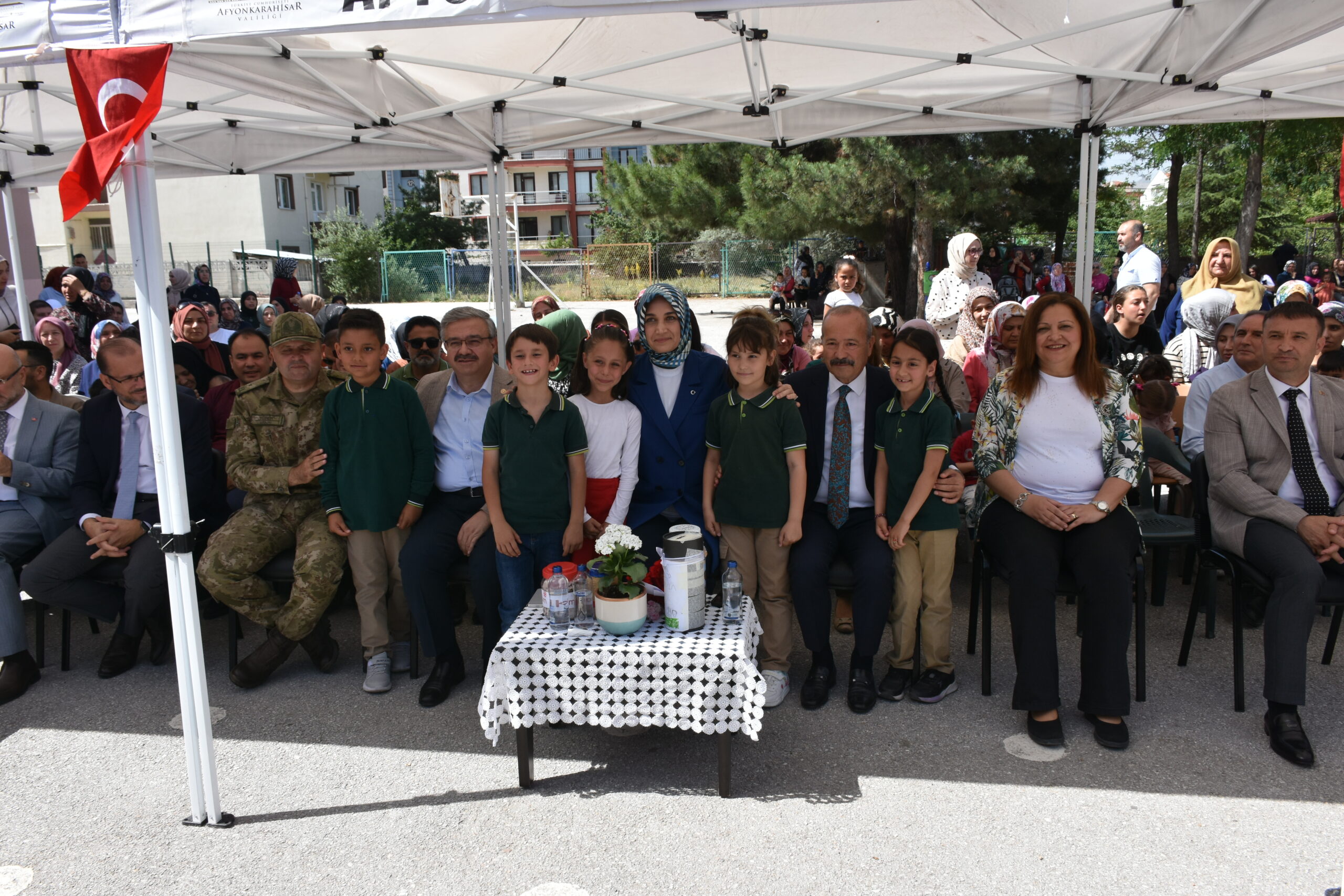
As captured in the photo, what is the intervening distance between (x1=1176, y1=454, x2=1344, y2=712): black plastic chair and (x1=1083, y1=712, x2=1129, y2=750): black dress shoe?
593mm

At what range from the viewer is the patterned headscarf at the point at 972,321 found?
6062 mm

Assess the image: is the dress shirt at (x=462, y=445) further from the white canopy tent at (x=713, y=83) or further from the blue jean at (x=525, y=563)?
the white canopy tent at (x=713, y=83)

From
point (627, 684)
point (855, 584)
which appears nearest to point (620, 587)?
point (627, 684)

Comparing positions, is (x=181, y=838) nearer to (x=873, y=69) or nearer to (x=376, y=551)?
(x=376, y=551)

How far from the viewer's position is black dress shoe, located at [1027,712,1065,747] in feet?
10.5

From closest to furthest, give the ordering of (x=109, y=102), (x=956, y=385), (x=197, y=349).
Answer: (x=109, y=102) < (x=956, y=385) < (x=197, y=349)

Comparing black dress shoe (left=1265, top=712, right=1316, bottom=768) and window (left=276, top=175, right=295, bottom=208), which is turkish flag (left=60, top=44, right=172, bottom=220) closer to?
black dress shoe (left=1265, top=712, right=1316, bottom=768)

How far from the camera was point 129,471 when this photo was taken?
4016 mm

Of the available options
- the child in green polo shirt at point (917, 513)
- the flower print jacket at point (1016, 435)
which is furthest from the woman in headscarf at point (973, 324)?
the child in green polo shirt at point (917, 513)

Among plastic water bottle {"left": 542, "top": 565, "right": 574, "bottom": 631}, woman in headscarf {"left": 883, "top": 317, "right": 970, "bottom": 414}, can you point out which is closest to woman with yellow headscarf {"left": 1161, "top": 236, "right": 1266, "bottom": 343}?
woman in headscarf {"left": 883, "top": 317, "right": 970, "bottom": 414}

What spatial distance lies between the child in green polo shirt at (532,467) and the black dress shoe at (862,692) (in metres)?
1.25

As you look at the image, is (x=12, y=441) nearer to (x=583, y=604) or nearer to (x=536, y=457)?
(x=536, y=457)

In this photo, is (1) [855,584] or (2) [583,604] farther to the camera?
(1) [855,584]

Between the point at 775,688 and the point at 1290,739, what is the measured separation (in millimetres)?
1813
